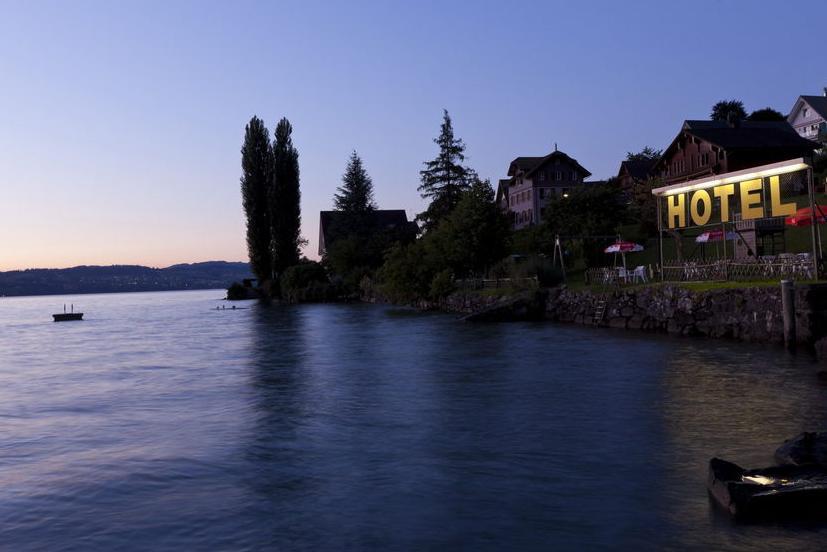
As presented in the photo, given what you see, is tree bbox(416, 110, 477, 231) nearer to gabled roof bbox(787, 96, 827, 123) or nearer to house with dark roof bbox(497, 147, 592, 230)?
house with dark roof bbox(497, 147, 592, 230)

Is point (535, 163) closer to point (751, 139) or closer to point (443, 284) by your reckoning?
point (751, 139)

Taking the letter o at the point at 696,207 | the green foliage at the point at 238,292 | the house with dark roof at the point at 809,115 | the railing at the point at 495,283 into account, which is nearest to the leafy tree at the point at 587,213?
the railing at the point at 495,283

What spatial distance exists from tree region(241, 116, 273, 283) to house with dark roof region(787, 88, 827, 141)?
75.9 metres

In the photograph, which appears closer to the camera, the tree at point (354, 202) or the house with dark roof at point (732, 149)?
the house with dark roof at point (732, 149)

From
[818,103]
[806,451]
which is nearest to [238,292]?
[818,103]

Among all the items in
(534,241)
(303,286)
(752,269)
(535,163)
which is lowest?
(752,269)

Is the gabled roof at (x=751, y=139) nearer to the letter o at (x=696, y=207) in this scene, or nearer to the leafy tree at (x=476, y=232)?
the leafy tree at (x=476, y=232)

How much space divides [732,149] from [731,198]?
95.1 ft

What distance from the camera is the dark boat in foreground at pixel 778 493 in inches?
350

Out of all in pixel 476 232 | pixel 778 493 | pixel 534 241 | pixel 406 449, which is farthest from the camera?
pixel 534 241

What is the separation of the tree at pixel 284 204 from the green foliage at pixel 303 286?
8.14 feet

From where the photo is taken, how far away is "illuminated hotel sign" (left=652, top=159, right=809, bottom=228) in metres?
33.4

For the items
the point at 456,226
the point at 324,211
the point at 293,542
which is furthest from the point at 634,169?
the point at 293,542

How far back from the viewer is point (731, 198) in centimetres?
4050
